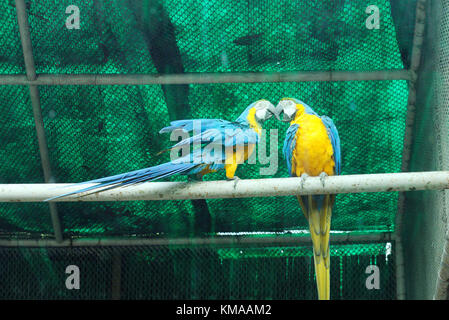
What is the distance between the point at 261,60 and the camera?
7.91ft

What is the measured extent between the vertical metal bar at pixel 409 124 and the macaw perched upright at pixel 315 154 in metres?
0.47

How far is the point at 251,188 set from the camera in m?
1.85

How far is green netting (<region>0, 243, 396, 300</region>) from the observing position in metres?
2.66

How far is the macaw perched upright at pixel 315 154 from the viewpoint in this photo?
2.22 m

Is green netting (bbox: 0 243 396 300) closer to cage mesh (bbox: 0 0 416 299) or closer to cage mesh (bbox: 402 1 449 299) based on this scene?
cage mesh (bbox: 0 0 416 299)

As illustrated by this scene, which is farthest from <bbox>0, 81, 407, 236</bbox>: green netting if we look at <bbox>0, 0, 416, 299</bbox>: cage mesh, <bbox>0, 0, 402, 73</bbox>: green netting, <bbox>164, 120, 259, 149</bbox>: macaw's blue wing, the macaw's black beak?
<bbox>164, 120, 259, 149</bbox>: macaw's blue wing

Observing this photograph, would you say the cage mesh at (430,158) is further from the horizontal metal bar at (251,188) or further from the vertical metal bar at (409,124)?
the horizontal metal bar at (251,188)

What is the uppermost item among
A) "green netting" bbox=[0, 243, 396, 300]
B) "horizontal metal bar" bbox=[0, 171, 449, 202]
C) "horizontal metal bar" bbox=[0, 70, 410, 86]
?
"horizontal metal bar" bbox=[0, 70, 410, 86]

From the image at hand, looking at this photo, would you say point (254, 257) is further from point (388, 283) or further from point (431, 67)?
point (431, 67)

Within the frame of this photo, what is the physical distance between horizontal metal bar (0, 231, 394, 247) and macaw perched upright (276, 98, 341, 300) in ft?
1.46

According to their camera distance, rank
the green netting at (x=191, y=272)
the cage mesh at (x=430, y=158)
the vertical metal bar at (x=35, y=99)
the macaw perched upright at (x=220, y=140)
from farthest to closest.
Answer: the green netting at (x=191, y=272), the vertical metal bar at (x=35, y=99), the cage mesh at (x=430, y=158), the macaw perched upright at (x=220, y=140)

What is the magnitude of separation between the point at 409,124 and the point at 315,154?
0.60 m

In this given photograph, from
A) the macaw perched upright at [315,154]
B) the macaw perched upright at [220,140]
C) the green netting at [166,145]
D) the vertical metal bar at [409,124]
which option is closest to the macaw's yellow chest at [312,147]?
the macaw perched upright at [315,154]
